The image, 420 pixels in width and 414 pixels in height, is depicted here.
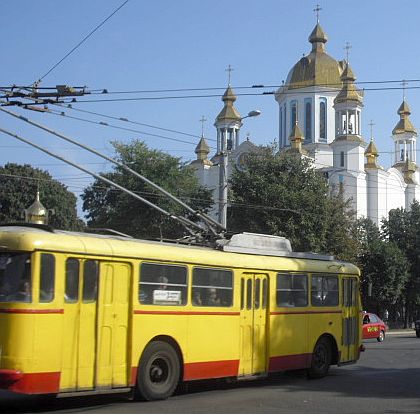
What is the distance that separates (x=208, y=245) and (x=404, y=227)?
47.0 metres

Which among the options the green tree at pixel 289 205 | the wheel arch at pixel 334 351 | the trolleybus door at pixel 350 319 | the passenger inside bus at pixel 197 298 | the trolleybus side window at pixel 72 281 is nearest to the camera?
the trolleybus side window at pixel 72 281

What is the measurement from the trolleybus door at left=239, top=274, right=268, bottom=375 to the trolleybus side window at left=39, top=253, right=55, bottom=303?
177 inches

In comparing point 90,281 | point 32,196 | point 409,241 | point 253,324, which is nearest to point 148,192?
point 32,196

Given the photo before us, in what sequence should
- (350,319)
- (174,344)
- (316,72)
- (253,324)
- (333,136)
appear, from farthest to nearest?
(316,72), (333,136), (350,319), (253,324), (174,344)

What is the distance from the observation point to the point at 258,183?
136 ft

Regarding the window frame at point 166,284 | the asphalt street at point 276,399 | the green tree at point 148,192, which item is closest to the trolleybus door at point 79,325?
the asphalt street at point 276,399

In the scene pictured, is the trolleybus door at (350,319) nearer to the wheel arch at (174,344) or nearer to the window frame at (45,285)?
the wheel arch at (174,344)

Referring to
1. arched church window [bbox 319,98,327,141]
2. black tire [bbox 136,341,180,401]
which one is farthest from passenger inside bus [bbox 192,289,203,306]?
arched church window [bbox 319,98,327,141]

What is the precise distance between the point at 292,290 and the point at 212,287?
2624mm

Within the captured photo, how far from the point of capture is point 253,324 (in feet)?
46.9

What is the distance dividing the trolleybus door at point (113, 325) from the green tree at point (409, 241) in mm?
46591

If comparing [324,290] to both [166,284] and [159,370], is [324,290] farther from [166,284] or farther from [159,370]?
[159,370]

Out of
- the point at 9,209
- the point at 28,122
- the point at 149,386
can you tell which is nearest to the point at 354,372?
the point at 149,386

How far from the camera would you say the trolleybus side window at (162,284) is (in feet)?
39.6
